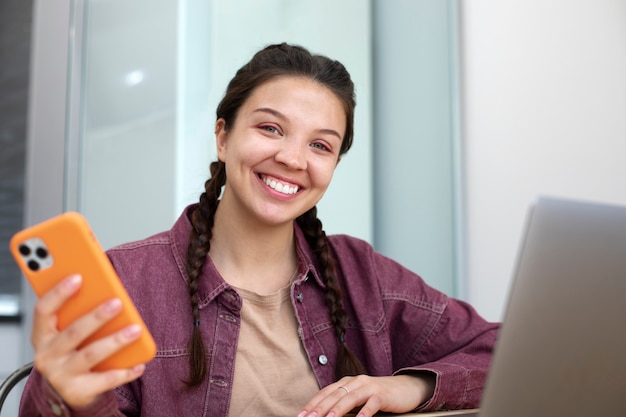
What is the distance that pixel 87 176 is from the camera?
1812 millimetres

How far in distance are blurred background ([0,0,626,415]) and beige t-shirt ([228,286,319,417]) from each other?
2.15ft

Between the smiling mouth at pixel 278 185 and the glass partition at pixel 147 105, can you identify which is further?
the glass partition at pixel 147 105

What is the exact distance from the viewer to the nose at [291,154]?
1269mm

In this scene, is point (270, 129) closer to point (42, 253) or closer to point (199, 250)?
point (199, 250)

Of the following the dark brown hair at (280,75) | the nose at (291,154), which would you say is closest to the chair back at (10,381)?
the dark brown hair at (280,75)

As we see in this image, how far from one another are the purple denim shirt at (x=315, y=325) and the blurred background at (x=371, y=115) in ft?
1.87

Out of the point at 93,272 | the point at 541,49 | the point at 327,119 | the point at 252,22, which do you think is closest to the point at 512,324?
the point at 93,272

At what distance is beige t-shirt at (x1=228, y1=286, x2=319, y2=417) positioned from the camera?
1211mm

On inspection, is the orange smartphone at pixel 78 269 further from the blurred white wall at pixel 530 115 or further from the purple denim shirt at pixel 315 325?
the blurred white wall at pixel 530 115

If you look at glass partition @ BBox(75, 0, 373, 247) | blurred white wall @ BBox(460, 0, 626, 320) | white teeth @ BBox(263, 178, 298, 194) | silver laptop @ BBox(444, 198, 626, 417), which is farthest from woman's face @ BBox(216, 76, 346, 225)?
blurred white wall @ BBox(460, 0, 626, 320)

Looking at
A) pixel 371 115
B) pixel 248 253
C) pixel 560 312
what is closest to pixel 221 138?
pixel 248 253

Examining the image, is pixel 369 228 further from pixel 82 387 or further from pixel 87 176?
pixel 82 387

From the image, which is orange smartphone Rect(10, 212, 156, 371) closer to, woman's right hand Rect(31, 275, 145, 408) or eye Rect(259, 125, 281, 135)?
woman's right hand Rect(31, 275, 145, 408)

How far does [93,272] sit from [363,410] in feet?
1.68
